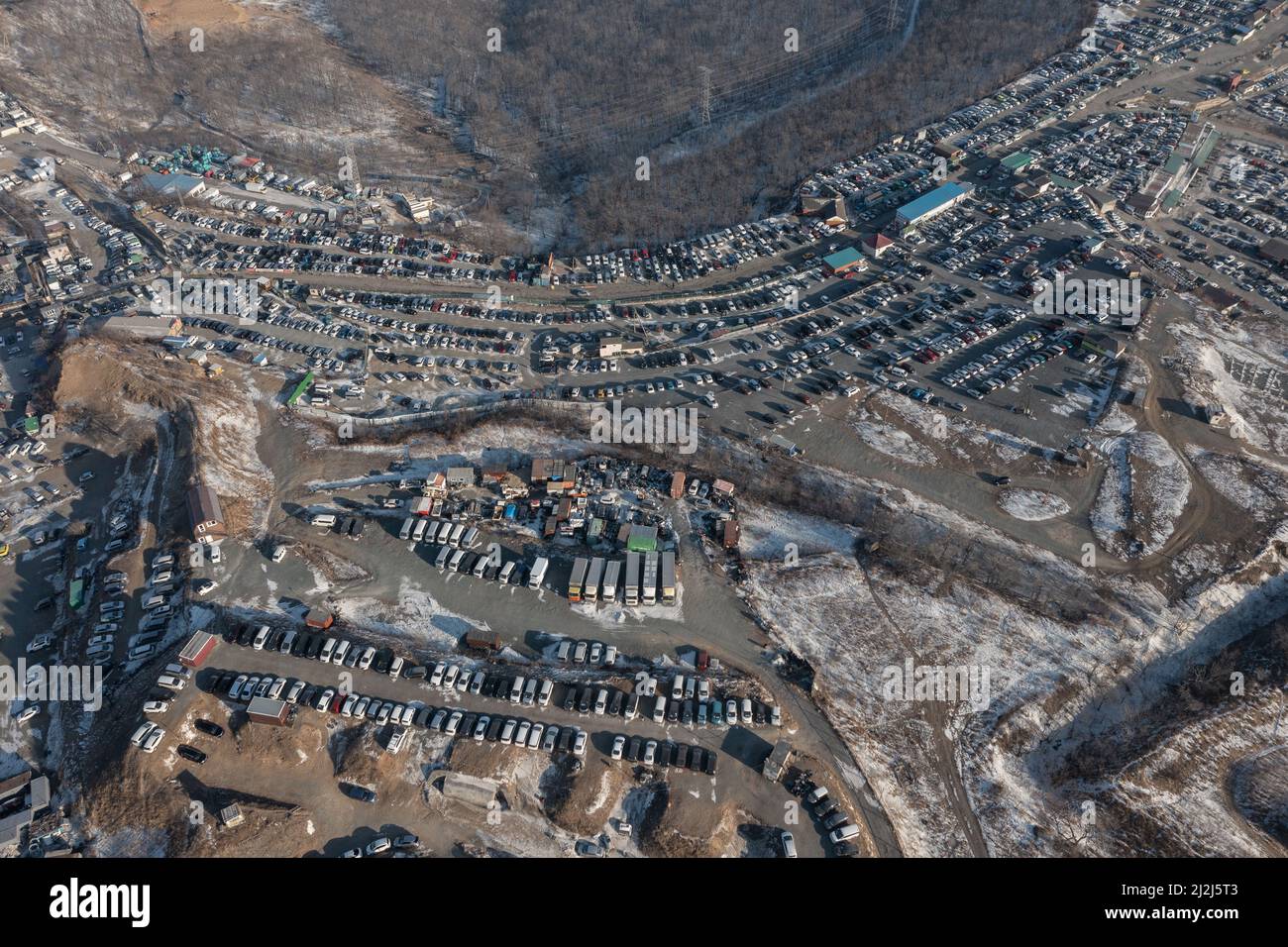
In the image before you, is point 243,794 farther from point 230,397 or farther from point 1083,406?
point 1083,406

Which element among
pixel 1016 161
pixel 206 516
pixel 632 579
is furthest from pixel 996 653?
pixel 1016 161

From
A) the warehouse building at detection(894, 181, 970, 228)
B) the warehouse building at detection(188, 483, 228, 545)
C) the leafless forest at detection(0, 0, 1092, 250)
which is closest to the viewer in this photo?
the warehouse building at detection(188, 483, 228, 545)

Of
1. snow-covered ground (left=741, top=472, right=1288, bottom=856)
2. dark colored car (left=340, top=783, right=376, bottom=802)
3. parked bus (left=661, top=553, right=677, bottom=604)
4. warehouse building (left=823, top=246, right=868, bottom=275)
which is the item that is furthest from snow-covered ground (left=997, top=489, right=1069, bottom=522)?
dark colored car (left=340, top=783, right=376, bottom=802)

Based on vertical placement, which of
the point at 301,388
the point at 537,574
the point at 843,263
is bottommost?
the point at 537,574

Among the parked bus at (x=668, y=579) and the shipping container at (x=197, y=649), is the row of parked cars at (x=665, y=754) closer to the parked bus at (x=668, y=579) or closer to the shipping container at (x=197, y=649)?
the parked bus at (x=668, y=579)

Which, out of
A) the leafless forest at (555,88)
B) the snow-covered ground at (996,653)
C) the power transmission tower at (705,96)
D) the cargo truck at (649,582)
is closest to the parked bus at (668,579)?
the cargo truck at (649,582)

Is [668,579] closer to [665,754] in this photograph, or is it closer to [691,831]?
[665,754]

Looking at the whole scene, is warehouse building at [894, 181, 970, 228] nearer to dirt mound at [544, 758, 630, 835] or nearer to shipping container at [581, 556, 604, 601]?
shipping container at [581, 556, 604, 601]
